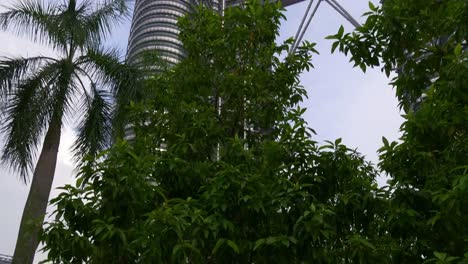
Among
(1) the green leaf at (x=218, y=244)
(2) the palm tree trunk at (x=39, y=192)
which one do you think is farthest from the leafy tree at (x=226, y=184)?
(2) the palm tree trunk at (x=39, y=192)

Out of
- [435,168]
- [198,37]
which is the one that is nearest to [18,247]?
[198,37]

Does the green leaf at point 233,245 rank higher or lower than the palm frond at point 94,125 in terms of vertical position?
lower

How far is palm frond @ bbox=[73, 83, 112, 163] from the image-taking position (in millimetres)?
12984

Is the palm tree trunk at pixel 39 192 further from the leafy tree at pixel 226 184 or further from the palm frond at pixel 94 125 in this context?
the leafy tree at pixel 226 184

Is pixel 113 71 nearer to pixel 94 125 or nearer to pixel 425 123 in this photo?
pixel 94 125

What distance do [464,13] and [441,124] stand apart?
4.01 ft

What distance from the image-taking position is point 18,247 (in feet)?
36.5

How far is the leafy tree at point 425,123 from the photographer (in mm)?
5277

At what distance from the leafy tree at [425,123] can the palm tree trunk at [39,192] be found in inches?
279

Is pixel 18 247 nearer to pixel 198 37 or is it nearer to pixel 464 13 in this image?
pixel 198 37

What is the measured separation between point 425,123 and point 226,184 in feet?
7.07

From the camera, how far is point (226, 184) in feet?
19.8

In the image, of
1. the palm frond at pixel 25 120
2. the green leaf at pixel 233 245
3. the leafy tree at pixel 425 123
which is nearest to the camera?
the leafy tree at pixel 425 123

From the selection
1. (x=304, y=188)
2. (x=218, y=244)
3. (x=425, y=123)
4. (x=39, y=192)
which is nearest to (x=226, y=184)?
(x=218, y=244)
